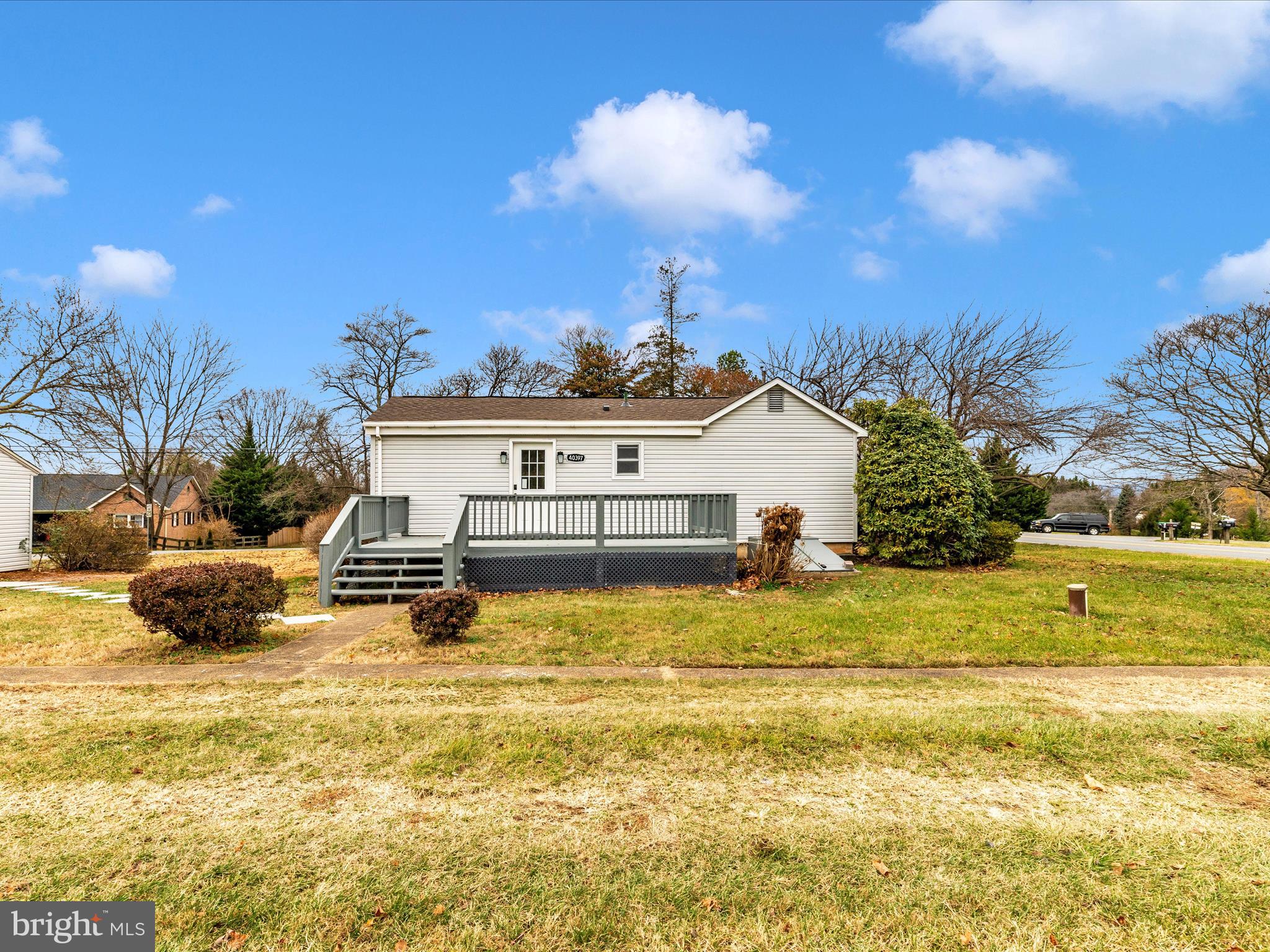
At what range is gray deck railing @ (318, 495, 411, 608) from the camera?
36.0ft

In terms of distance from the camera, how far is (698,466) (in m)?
16.0

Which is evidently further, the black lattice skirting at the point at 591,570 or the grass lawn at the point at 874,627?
the black lattice skirting at the point at 591,570

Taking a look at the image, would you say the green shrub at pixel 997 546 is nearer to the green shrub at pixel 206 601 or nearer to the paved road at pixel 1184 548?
the paved road at pixel 1184 548

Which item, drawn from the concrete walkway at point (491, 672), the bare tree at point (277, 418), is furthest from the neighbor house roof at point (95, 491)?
the concrete walkway at point (491, 672)

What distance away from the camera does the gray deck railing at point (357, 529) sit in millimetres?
10961

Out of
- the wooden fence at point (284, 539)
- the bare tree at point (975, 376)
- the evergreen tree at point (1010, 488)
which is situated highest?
the bare tree at point (975, 376)

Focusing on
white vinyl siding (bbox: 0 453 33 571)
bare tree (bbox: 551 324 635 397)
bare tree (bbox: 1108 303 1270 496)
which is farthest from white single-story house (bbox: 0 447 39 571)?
bare tree (bbox: 1108 303 1270 496)

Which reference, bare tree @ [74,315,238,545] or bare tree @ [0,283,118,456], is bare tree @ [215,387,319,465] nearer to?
bare tree @ [74,315,238,545]

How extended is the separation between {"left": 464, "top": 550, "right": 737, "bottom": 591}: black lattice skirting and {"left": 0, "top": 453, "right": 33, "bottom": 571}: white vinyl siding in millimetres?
17563

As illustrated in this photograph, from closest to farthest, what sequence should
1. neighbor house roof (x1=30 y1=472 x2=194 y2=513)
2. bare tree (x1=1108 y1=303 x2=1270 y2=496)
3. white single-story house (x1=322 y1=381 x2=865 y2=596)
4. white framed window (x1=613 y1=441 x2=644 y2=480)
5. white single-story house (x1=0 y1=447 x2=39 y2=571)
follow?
bare tree (x1=1108 y1=303 x2=1270 y2=496), white single-story house (x1=322 y1=381 x2=865 y2=596), white framed window (x1=613 y1=441 x2=644 y2=480), white single-story house (x1=0 y1=447 x2=39 y2=571), neighbor house roof (x1=30 y1=472 x2=194 y2=513)

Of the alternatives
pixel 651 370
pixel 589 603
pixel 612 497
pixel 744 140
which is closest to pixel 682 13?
pixel 744 140

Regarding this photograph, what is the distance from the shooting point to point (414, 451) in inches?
608

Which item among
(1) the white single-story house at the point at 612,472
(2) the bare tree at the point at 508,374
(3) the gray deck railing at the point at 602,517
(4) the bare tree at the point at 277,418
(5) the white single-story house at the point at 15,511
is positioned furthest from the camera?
(4) the bare tree at the point at 277,418

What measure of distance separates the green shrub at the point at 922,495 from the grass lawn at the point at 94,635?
12168 millimetres
